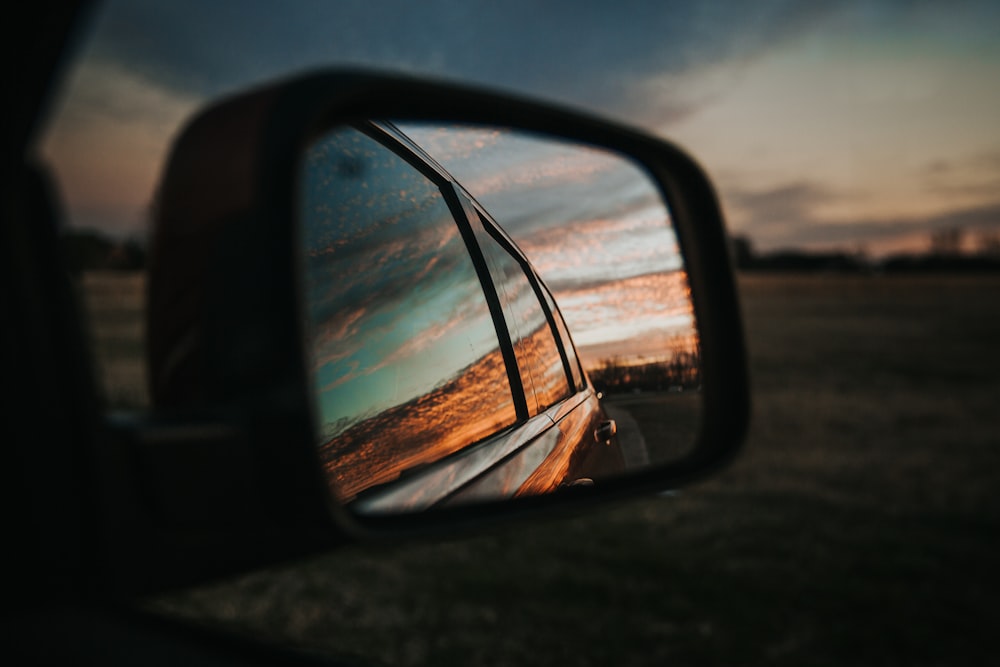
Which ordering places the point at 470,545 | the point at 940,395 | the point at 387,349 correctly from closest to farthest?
1. the point at 387,349
2. the point at 470,545
3. the point at 940,395

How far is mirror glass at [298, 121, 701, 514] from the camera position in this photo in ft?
4.98

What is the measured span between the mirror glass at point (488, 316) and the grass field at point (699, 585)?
0.43 meters

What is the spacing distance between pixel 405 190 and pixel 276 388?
1.12m

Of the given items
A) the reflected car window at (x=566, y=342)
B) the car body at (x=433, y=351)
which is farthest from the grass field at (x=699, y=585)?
the reflected car window at (x=566, y=342)

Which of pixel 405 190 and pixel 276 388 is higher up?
pixel 405 190

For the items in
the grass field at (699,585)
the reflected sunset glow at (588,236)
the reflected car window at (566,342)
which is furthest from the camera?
the grass field at (699,585)

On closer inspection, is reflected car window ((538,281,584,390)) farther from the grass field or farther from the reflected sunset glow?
the grass field

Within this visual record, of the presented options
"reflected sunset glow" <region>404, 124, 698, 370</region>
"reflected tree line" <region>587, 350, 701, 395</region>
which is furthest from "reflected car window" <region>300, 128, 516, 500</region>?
"reflected tree line" <region>587, 350, 701, 395</region>

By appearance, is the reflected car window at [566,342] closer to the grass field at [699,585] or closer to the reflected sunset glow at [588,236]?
the reflected sunset glow at [588,236]

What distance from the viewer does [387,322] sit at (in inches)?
66.5

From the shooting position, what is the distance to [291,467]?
831 millimetres

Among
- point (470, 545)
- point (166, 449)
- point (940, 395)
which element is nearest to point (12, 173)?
point (166, 449)

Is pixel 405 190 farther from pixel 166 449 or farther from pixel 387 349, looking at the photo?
pixel 166 449

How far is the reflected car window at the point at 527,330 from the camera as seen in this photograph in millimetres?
2172
